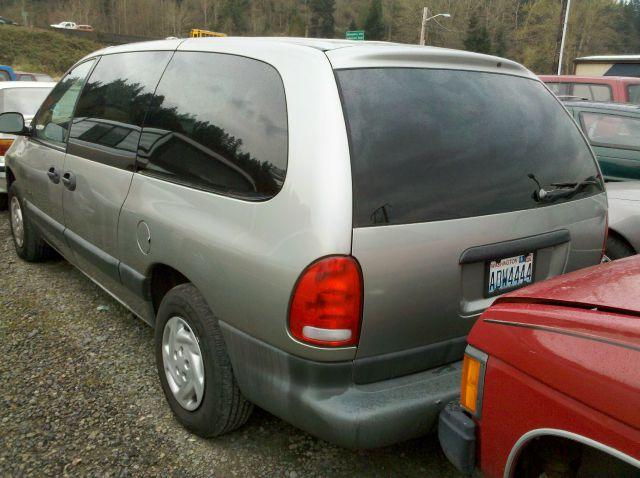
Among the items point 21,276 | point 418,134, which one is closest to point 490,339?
point 418,134

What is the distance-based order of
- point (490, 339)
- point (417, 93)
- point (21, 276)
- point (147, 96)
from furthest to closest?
point (21, 276), point (147, 96), point (417, 93), point (490, 339)

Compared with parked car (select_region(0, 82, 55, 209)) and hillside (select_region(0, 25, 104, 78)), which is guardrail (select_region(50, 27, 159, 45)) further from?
parked car (select_region(0, 82, 55, 209))

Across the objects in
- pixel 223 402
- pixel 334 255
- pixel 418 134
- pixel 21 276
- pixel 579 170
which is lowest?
pixel 21 276

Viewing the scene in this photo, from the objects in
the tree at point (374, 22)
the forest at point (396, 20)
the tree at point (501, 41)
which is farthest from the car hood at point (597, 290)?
the tree at point (374, 22)

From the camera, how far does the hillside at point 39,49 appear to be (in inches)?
2124

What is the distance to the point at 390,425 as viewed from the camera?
1.99 m

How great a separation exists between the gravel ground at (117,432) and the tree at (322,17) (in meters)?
79.1

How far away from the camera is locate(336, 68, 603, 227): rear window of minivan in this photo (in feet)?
6.59

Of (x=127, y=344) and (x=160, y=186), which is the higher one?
(x=160, y=186)

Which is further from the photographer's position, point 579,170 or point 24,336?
point 24,336

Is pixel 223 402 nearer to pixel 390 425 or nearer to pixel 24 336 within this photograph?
pixel 390 425

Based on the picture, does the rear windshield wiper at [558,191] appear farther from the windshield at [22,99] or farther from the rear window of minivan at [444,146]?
the windshield at [22,99]

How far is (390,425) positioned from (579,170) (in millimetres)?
1534

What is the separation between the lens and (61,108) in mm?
3955
